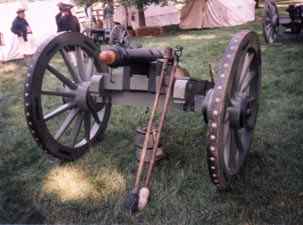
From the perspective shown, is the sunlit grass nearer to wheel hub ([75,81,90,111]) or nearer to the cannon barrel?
wheel hub ([75,81,90,111])

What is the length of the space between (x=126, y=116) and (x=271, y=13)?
6.35 m

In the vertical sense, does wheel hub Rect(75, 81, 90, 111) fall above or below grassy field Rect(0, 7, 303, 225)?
above

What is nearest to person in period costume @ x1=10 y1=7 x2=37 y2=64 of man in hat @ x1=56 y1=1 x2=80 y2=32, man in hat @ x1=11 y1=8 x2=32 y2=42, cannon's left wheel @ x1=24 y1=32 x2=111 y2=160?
man in hat @ x1=11 y1=8 x2=32 y2=42

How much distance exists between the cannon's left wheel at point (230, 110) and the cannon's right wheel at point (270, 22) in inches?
265

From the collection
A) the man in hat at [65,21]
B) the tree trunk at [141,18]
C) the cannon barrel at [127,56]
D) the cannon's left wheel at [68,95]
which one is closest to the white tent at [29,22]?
the man in hat at [65,21]

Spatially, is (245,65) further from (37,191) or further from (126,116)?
(126,116)

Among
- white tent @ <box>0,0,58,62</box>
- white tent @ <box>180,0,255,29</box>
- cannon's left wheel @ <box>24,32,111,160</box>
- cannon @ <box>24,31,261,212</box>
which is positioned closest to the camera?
cannon @ <box>24,31,261,212</box>

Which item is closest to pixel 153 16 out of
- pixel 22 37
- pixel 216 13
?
pixel 216 13

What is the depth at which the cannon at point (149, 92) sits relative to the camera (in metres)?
2.64

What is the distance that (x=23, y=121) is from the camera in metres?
5.50

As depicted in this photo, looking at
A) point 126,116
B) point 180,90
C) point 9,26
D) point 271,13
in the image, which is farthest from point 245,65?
point 9,26

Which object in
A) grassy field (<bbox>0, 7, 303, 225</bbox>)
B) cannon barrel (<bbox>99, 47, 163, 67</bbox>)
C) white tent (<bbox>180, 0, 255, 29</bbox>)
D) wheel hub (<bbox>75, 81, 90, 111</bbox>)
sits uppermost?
cannon barrel (<bbox>99, 47, 163, 67</bbox>)

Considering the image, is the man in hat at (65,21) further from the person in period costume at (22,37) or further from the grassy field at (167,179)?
the grassy field at (167,179)

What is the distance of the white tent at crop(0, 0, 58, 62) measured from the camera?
11.7m
